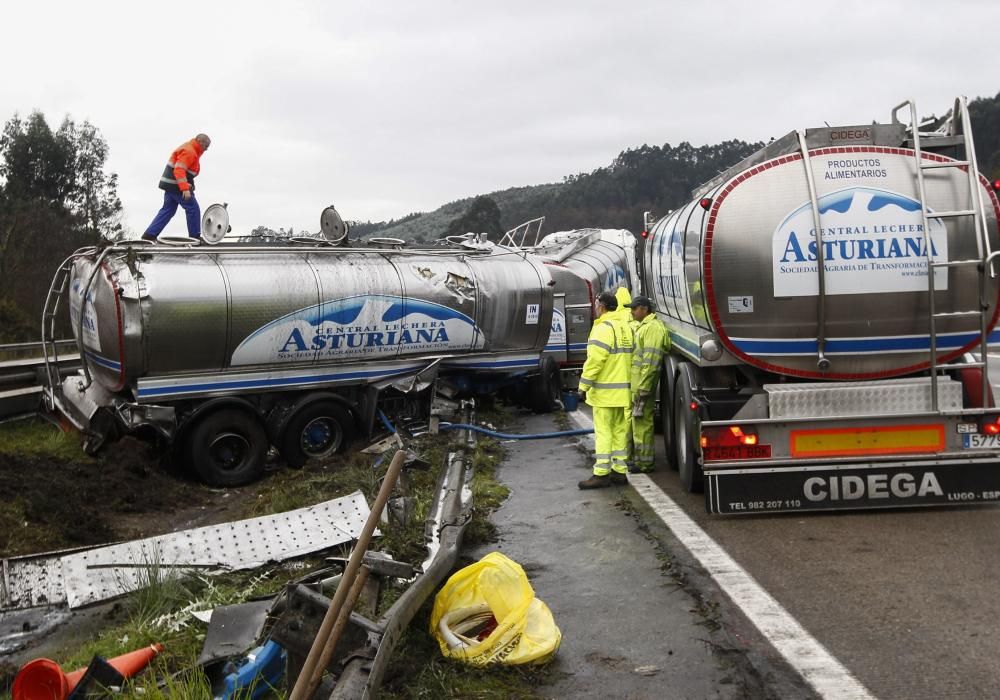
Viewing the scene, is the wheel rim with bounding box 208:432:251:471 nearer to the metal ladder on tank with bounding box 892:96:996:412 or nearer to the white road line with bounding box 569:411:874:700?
the white road line with bounding box 569:411:874:700

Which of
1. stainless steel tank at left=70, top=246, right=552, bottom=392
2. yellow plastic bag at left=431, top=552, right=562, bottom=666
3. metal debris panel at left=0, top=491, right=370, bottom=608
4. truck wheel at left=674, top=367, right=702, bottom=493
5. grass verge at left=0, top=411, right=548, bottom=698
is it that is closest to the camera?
grass verge at left=0, top=411, right=548, bottom=698

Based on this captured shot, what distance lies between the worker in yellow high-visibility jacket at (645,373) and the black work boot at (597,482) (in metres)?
0.87

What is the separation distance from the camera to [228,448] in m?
12.0

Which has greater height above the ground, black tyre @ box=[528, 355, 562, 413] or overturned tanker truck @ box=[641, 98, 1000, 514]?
overturned tanker truck @ box=[641, 98, 1000, 514]

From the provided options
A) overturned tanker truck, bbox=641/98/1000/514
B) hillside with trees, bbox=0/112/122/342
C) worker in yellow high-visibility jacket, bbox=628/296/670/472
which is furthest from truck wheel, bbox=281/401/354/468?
hillside with trees, bbox=0/112/122/342

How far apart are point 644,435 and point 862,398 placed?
326cm

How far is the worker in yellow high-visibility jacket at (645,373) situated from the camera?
1038 centimetres

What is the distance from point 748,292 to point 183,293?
6.52 meters

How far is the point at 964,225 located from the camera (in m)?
7.34

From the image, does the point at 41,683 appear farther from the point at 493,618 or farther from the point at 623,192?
the point at 623,192

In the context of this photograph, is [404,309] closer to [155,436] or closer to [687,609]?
[155,436]

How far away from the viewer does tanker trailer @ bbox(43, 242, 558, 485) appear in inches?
445

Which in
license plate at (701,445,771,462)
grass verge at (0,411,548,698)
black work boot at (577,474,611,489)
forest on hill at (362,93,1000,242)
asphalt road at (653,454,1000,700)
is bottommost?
black work boot at (577,474,611,489)

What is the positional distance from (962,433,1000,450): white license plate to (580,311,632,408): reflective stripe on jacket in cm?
308
